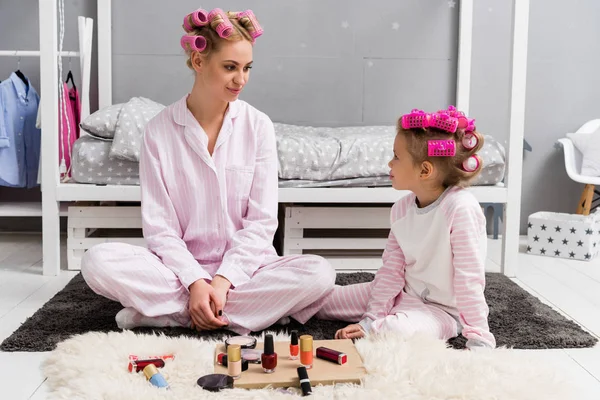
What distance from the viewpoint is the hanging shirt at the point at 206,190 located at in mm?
→ 1979

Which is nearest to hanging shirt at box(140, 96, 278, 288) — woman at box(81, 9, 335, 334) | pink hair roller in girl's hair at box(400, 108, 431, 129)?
woman at box(81, 9, 335, 334)

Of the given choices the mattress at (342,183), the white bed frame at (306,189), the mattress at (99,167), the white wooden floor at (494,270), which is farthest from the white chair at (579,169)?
the mattress at (99,167)

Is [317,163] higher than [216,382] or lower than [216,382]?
higher

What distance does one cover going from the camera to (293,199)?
2646mm

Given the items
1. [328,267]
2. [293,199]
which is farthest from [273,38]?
[328,267]

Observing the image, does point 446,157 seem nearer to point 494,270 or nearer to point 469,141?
point 469,141

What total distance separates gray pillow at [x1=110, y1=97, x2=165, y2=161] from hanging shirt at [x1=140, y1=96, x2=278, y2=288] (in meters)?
0.59

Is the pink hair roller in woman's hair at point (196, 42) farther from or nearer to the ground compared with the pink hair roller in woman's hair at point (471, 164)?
farther from the ground

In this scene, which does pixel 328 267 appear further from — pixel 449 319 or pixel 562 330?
pixel 562 330

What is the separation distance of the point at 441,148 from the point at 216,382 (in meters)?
0.77

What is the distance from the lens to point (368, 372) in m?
1.47

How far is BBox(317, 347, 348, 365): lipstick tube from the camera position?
1487 millimetres

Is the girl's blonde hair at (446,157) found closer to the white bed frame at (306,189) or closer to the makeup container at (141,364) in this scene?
the makeup container at (141,364)

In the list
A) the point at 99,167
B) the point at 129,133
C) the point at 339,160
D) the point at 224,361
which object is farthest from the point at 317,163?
the point at 224,361
